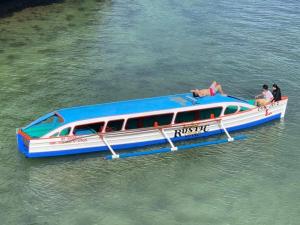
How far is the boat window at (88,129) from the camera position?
2640 centimetres

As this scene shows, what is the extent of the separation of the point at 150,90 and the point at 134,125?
7.99m

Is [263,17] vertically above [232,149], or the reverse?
[263,17]

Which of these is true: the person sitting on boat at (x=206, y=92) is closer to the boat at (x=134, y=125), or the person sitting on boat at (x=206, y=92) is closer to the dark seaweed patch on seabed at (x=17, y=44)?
the boat at (x=134, y=125)

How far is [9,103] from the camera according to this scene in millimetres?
32375

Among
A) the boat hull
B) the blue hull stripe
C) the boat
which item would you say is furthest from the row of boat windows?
the blue hull stripe

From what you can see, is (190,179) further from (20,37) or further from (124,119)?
(20,37)

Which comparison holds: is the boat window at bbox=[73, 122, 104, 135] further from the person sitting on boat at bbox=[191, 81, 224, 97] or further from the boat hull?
the person sitting on boat at bbox=[191, 81, 224, 97]

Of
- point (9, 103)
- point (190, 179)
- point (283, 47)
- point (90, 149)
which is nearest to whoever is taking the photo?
point (190, 179)

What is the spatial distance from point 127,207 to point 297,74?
897 inches

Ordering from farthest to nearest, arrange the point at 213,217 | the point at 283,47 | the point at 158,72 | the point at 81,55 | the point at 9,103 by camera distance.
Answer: the point at 283,47 → the point at 81,55 → the point at 158,72 → the point at 9,103 → the point at 213,217

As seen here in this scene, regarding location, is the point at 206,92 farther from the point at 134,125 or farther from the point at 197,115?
the point at 134,125

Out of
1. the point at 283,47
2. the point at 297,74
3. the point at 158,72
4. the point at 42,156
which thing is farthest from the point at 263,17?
the point at 42,156

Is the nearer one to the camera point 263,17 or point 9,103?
point 9,103

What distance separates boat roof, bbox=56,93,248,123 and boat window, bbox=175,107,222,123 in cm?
52
